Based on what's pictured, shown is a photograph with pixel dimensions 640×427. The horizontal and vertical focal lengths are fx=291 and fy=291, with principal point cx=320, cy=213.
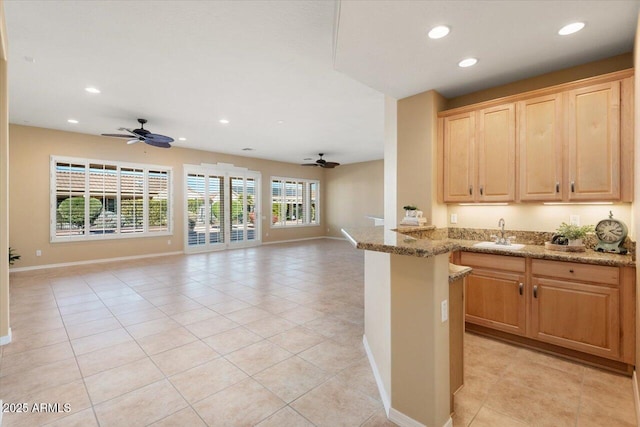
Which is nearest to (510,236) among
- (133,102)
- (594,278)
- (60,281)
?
(594,278)

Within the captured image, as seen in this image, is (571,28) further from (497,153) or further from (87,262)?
(87,262)

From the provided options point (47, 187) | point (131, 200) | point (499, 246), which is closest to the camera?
point (499, 246)

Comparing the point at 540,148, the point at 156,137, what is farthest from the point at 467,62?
the point at 156,137

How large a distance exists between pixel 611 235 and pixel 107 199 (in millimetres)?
8789

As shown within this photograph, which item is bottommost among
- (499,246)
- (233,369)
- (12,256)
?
(233,369)

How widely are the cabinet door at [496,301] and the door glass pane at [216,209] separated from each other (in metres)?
7.45

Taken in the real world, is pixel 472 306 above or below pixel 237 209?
below

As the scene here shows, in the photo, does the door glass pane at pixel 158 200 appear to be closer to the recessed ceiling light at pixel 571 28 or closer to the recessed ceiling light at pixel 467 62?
the recessed ceiling light at pixel 467 62

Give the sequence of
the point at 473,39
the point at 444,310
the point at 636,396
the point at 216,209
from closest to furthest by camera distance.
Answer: the point at 444,310, the point at 636,396, the point at 473,39, the point at 216,209

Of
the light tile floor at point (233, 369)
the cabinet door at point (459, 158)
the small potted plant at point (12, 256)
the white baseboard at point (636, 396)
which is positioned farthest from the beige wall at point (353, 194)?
the small potted plant at point (12, 256)

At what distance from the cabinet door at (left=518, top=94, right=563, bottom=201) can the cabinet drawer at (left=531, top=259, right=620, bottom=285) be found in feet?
2.14

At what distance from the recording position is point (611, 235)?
2.56 m

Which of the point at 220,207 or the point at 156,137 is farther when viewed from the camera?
the point at 220,207

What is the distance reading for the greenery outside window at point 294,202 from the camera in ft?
34.6
